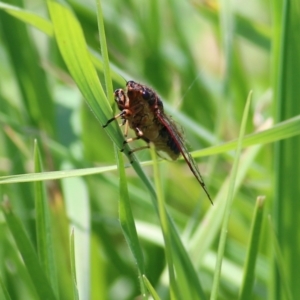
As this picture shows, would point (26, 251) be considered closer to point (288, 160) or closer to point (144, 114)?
point (144, 114)

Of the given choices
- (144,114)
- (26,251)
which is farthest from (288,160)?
(26,251)

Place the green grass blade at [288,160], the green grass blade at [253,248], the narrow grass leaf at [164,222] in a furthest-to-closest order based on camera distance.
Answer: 1. the green grass blade at [288,160]
2. the green grass blade at [253,248]
3. the narrow grass leaf at [164,222]

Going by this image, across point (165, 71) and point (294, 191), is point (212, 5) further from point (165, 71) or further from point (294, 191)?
point (294, 191)

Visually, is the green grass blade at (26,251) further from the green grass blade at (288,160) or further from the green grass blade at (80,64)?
the green grass blade at (288,160)

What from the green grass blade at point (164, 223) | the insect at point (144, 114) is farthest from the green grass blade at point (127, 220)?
the insect at point (144, 114)

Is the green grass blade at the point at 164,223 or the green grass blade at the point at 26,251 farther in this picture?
the green grass blade at the point at 26,251

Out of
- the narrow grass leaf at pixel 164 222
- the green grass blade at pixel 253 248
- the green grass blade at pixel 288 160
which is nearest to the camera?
the narrow grass leaf at pixel 164 222

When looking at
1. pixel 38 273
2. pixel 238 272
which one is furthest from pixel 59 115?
pixel 38 273
